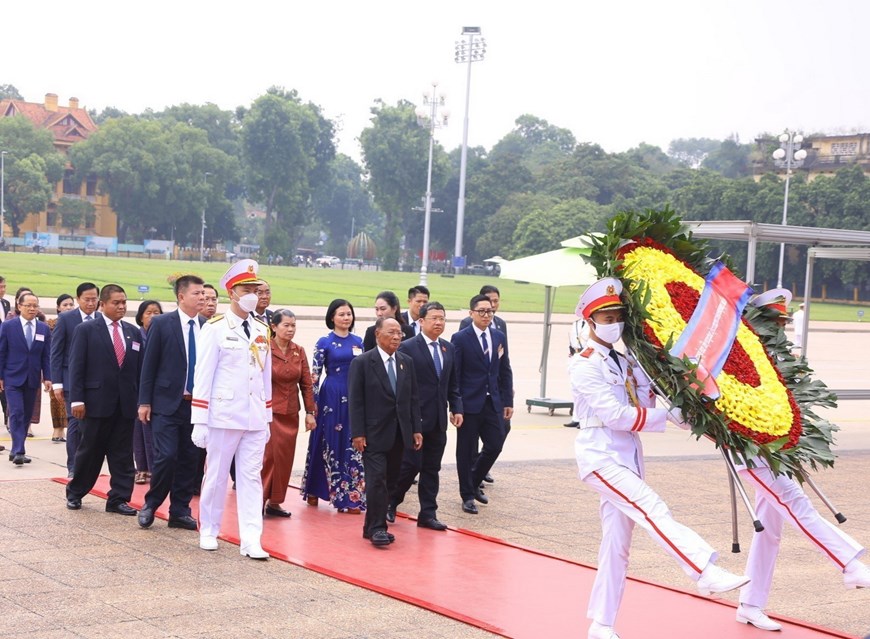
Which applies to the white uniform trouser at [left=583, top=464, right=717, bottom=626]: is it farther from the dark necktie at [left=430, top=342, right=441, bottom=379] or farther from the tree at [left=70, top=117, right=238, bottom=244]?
the tree at [left=70, top=117, right=238, bottom=244]

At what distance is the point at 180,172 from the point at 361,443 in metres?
95.9

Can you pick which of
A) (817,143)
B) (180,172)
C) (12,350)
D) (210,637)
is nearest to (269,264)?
(180,172)

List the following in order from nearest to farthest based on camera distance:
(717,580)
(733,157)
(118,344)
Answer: (717,580), (118,344), (733,157)

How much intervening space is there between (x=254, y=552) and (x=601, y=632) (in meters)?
2.77

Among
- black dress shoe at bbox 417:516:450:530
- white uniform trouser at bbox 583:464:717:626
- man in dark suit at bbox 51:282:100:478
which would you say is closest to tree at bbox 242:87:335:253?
man in dark suit at bbox 51:282:100:478

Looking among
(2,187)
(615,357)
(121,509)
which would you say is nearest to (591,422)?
(615,357)

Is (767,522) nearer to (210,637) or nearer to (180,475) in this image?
(210,637)

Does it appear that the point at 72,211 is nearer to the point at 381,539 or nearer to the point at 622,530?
the point at 381,539

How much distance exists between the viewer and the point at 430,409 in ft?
30.4

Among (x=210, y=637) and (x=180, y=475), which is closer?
(x=210, y=637)

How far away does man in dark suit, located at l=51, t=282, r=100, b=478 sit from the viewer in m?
10.0

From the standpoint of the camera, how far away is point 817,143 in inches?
3401

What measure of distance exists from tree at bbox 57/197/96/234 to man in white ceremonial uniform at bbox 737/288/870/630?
9529cm

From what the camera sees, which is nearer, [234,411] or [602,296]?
[602,296]
